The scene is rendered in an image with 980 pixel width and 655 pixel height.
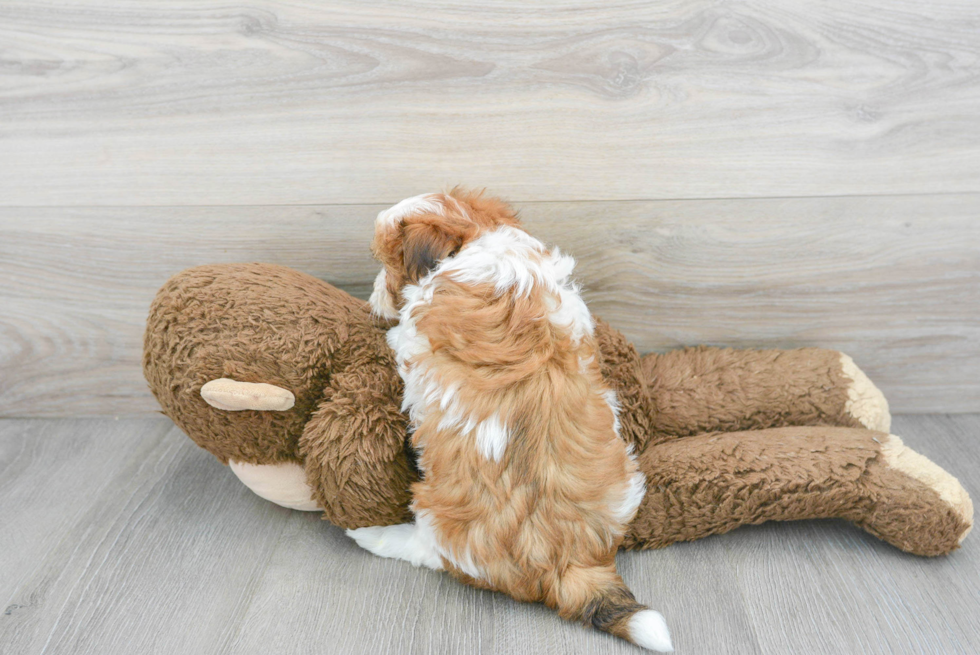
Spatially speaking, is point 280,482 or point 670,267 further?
point 670,267

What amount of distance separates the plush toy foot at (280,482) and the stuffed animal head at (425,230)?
0.38 metres

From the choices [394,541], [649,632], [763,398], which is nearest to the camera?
[649,632]

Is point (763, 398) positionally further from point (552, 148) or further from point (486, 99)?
point (486, 99)

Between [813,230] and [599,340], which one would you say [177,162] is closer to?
[599,340]

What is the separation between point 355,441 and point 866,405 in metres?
0.99

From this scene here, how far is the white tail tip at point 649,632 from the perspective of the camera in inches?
37.9

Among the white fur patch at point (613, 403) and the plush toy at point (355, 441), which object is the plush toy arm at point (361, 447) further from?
the white fur patch at point (613, 403)

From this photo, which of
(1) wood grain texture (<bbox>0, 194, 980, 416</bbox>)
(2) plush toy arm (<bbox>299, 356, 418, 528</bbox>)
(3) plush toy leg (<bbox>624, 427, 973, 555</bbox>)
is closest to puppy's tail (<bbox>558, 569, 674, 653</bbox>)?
(3) plush toy leg (<bbox>624, 427, 973, 555</bbox>)

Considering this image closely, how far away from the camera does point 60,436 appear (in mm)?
1551

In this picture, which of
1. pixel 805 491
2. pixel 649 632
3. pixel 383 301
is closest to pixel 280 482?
pixel 383 301

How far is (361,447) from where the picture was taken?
42.9 inches

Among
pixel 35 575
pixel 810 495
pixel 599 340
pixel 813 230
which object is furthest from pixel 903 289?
pixel 35 575

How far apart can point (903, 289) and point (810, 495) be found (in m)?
0.58

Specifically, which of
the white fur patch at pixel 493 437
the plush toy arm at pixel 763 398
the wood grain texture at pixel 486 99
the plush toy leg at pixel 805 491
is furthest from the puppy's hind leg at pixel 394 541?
the wood grain texture at pixel 486 99
